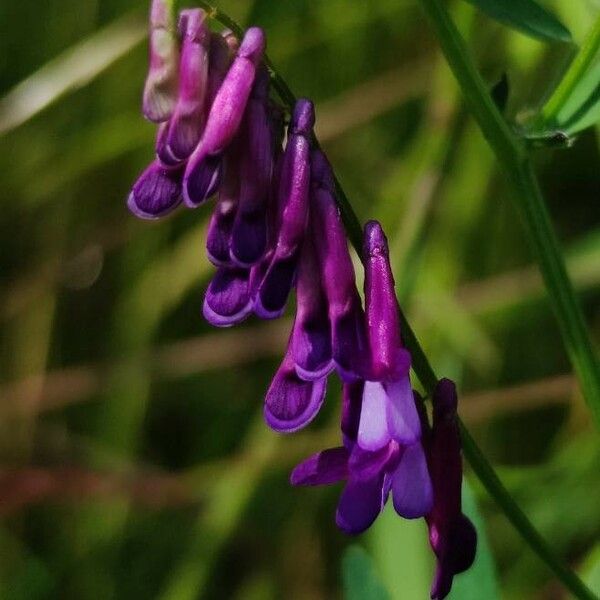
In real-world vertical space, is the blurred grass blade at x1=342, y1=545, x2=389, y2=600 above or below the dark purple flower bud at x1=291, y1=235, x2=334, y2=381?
below

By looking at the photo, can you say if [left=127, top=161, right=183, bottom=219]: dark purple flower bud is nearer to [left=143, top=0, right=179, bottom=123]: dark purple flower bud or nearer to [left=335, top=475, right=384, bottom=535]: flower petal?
[left=143, top=0, right=179, bottom=123]: dark purple flower bud

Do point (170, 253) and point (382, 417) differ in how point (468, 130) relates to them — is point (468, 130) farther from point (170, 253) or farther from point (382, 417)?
point (382, 417)

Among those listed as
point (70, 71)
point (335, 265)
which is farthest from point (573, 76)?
point (70, 71)

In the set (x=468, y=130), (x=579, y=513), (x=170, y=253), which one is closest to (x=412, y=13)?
(x=468, y=130)

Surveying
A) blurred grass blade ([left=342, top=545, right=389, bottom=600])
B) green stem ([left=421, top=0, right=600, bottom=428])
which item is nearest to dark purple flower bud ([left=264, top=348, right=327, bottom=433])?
green stem ([left=421, top=0, right=600, bottom=428])

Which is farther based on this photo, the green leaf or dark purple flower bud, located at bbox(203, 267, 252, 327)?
the green leaf

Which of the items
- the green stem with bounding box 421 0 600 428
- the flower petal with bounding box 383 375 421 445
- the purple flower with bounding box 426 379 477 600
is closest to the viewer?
the flower petal with bounding box 383 375 421 445

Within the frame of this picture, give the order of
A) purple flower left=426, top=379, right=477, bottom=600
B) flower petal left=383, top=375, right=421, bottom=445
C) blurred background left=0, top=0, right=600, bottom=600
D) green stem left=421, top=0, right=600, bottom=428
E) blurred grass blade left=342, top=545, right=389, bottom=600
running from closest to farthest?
flower petal left=383, top=375, right=421, bottom=445, purple flower left=426, top=379, right=477, bottom=600, green stem left=421, top=0, right=600, bottom=428, blurred grass blade left=342, top=545, right=389, bottom=600, blurred background left=0, top=0, right=600, bottom=600

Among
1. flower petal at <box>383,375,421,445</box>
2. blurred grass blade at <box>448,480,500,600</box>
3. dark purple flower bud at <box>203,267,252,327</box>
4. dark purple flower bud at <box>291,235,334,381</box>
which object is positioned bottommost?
blurred grass blade at <box>448,480,500,600</box>
